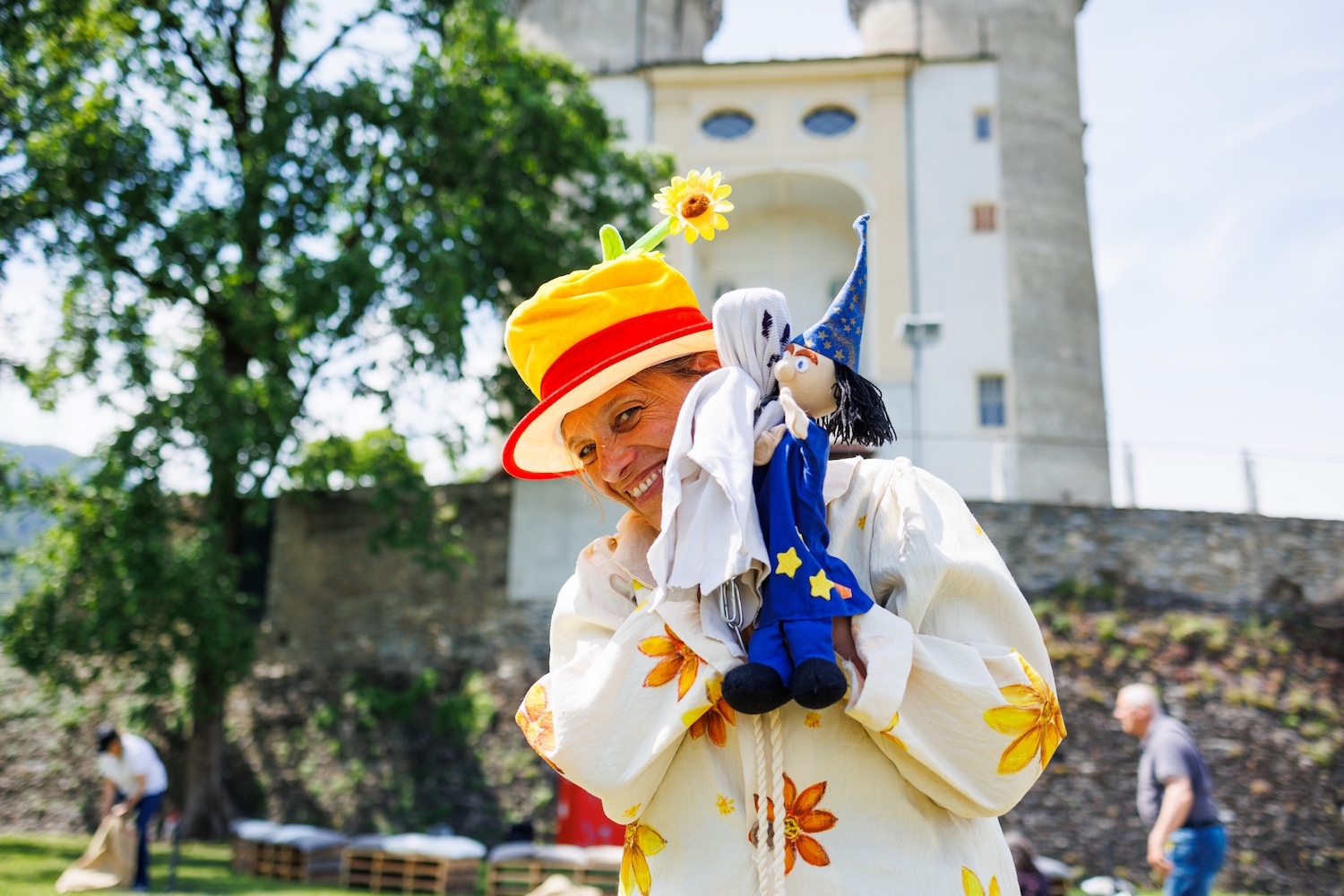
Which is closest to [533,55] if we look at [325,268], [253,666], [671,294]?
[325,268]

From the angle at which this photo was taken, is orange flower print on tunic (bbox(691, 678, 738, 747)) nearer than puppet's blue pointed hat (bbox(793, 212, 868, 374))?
Yes

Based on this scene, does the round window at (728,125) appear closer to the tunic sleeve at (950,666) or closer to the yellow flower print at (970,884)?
the tunic sleeve at (950,666)

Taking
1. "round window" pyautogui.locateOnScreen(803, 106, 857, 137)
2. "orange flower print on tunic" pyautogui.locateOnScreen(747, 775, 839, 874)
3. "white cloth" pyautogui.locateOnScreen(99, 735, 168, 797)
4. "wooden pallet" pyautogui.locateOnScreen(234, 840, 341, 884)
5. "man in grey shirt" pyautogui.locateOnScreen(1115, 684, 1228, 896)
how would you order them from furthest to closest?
"round window" pyautogui.locateOnScreen(803, 106, 857, 137)
"wooden pallet" pyautogui.locateOnScreen(234, 840, 341, 884)
"white cloth" pyautogui.locateOnScreen(99, 735, 168, 797)
"man in grey shirt" pyautogui.locateOnScreen(1115, 684, 1228, 896)
"orange flower print on tunic" pyautogui.locateOnScreen(747, 775, 839, 874)

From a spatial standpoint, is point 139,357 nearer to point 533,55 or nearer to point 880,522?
point 533,55

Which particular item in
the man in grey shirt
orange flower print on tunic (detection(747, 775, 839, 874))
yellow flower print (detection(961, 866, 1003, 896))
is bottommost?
the man in grey shirt

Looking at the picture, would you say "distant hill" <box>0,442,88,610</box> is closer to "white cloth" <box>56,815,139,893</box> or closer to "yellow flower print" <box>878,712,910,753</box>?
"white cloth" <box>56,815,139,893</box>

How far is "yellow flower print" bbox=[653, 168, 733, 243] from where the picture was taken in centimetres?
192

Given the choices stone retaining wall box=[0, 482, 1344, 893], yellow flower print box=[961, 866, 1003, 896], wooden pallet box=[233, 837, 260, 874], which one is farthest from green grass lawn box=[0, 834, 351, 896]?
yellow flower print box=[961, 866, 1003, 896]

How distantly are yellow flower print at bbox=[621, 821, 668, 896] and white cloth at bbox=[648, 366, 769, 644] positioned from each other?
342 millimetres

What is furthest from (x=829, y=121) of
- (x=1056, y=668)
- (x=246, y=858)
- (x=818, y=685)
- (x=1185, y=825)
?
(x=818, y=685)

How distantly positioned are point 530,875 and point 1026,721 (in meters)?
10.0

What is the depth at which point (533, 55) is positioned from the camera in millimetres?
15602

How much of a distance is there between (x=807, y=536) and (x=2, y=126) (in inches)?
583

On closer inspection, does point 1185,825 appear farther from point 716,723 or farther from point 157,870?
point 157,870
